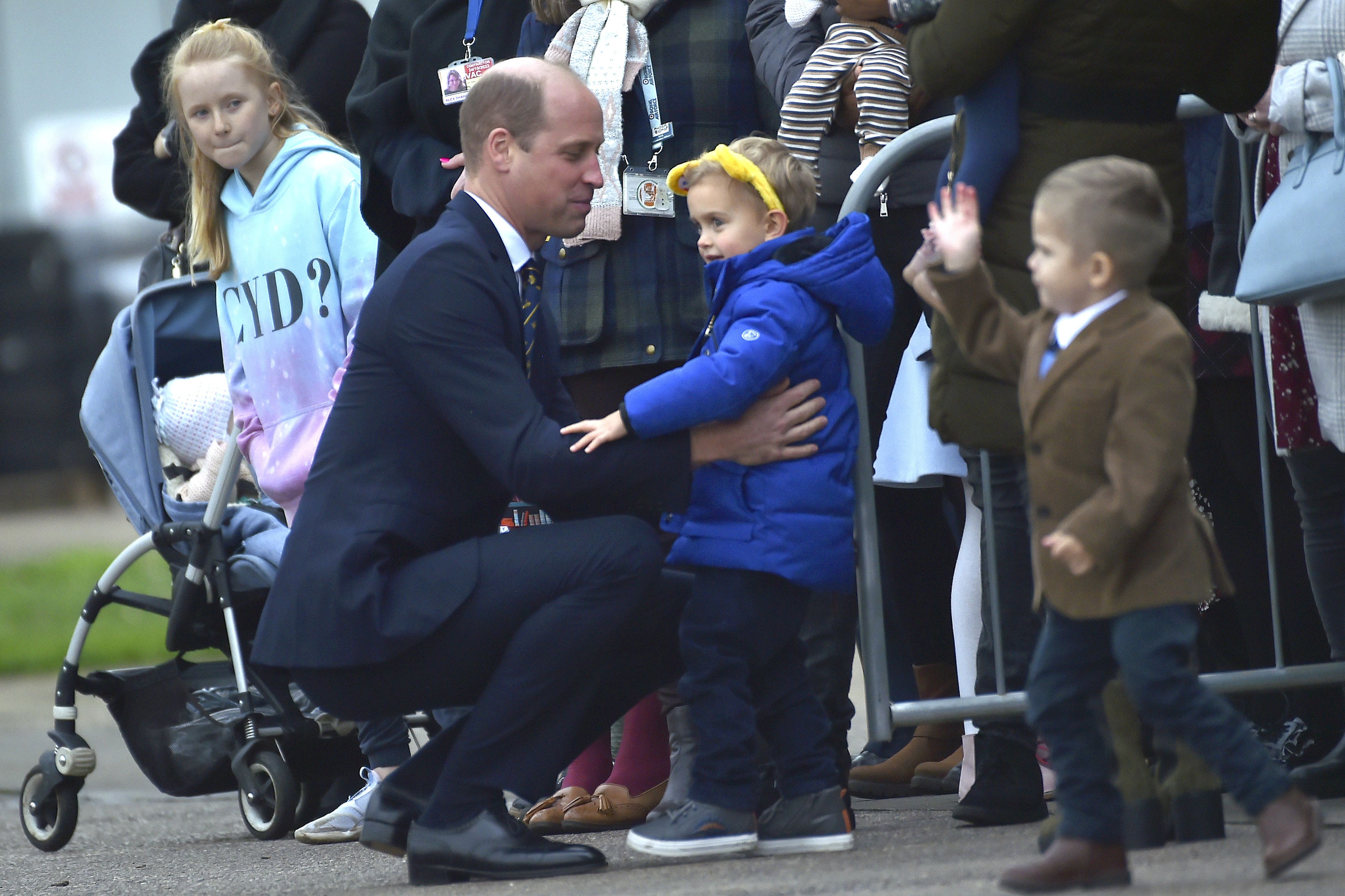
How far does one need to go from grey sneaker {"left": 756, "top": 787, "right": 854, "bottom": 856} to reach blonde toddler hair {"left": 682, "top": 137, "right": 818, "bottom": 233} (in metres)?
1.07

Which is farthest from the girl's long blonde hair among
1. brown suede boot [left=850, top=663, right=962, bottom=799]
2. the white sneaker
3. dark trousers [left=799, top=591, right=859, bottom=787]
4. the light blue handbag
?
the light blue handbag

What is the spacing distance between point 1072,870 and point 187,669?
2.73 meters

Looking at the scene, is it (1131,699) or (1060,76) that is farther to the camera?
(1060,76)

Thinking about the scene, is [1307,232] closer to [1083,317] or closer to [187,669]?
[1083,317]

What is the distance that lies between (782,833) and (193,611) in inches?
70.1

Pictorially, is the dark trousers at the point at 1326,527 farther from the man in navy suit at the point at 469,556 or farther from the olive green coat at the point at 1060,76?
the man in navy suit at the point at 469,556

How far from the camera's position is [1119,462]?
8.91 ft

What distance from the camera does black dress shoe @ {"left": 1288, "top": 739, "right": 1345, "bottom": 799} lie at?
3682 mm

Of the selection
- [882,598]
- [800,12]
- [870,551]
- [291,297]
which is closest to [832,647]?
[882,598]

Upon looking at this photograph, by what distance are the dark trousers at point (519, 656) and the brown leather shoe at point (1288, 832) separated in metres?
1.24

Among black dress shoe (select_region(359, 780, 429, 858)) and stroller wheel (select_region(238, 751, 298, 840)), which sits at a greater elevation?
black dress shoe (select_region(359, 780, 429, 858))

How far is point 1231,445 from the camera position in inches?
160

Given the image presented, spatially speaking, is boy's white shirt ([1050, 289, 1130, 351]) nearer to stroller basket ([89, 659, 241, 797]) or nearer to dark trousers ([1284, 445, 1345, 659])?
dark trousers ([1284, 445, 1345, 659])

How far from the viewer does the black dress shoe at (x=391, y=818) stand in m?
3.61
